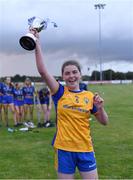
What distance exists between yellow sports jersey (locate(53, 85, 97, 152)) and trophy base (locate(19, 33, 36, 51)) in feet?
1.87

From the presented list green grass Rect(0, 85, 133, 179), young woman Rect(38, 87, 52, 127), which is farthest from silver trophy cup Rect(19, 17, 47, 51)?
young woman Rect(38, 87, 52, 127)

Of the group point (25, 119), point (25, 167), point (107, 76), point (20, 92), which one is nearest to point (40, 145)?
point (25, 167)

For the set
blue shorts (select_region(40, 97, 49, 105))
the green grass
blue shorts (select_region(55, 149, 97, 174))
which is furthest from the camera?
blue shorts (select_region(40, 97, 49, 105))

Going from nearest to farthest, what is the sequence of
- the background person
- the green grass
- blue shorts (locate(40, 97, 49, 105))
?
the green grass, blue shorts (locate(40, 97, 49, 105)), the background person

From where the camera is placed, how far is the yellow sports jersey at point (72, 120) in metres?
4.54

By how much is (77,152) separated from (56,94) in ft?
2.21

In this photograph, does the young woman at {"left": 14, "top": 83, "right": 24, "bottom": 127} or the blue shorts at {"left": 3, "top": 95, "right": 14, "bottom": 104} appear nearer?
the blue shorts at {"left": 3, "top": 95, "right": 14, "bottom": 104}

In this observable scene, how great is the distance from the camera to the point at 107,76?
132750 mm

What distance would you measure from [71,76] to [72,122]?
1.64 feet

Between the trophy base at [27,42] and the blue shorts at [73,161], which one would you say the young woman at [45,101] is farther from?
the trophy base at [27,42]

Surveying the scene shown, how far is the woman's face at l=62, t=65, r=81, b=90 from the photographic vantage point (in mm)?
4608

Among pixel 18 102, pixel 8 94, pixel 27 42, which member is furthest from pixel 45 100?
pixel 27 42

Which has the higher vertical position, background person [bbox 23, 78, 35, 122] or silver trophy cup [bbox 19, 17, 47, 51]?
silver trophy cup [bbox 19, 17, 47, 51]

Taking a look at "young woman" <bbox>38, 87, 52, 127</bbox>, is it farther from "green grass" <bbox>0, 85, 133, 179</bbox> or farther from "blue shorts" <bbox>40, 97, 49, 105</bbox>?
"green grass" <bbox>0, 85, 133, 179</bbox>
